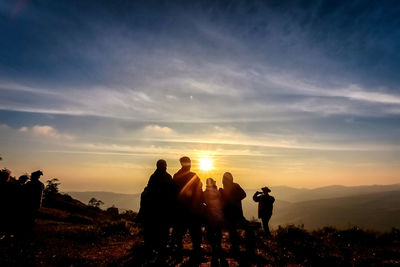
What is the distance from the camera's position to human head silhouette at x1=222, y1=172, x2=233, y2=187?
1070 cm

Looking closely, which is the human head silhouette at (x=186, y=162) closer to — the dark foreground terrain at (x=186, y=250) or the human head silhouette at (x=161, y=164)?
the human head silhouette at (x=161, y=164)

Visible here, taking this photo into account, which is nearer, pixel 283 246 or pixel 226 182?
pixel 226 182

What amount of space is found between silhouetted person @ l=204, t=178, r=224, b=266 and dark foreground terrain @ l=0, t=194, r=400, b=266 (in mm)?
499

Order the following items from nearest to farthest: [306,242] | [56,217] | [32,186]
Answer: [32,186], [306,242], [56,217]

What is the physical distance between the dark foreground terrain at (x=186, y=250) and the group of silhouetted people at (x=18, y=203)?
0.45 m

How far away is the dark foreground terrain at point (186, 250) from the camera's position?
326 inches

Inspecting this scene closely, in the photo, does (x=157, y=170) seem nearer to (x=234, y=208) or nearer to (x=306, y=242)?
(x=234, y=208)

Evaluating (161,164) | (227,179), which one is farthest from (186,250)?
(161,164)

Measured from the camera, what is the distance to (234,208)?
10578 mm

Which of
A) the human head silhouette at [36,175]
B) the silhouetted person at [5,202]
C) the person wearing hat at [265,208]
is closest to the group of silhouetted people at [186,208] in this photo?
the human head silhouette at [36,175]

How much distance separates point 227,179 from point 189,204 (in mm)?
1961

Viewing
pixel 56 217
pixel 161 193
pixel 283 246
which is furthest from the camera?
pixel 56 217

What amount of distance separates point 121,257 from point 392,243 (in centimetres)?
1266

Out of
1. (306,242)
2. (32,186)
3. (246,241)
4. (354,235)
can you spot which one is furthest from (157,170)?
(354,235)
